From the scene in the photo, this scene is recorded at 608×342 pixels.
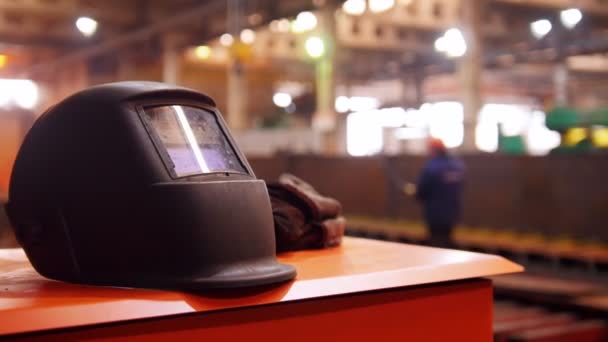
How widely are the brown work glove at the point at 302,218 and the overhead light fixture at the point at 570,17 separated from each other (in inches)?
579

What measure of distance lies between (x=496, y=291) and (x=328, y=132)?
8290 millimetres

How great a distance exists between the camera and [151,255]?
1.63m

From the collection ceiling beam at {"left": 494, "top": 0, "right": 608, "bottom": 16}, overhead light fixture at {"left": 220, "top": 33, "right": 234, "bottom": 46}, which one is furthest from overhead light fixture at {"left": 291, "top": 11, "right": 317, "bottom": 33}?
ceiling beam at {"left": 494, "top": 0, "right": 608, "bottom": 16}

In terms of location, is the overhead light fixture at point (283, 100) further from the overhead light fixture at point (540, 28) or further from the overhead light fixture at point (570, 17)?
the overhead light fixture at point (570, 17)

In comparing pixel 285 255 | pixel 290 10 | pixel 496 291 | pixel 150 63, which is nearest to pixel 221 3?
pixel 290 10

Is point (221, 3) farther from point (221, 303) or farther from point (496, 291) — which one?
point (221, 303)

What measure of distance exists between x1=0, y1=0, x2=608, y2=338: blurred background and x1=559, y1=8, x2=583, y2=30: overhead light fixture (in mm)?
64

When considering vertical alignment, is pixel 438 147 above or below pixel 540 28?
below

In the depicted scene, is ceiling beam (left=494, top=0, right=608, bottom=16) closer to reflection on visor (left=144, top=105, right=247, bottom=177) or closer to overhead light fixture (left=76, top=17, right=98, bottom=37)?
overhead light fixture (left=76, top=17, right=98, bottom=37)

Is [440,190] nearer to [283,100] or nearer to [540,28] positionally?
[540,28]

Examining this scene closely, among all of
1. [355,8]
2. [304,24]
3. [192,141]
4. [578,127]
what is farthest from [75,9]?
[192,141]

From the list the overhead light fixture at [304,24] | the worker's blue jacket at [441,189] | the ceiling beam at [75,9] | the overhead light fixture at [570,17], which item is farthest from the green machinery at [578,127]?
the overhead light fixture at [304,24]

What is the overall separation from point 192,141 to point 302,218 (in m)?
0.66

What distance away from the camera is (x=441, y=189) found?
349 inches
